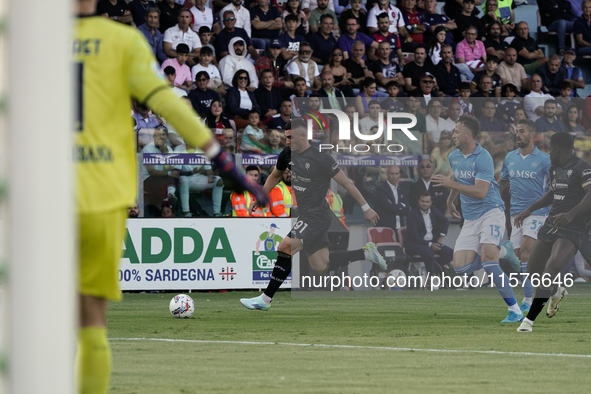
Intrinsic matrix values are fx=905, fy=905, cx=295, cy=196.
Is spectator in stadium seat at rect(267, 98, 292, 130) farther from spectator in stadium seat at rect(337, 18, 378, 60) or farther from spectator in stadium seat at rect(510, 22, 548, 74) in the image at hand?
spectator in stadium seat at rect(510, 22, 548, 74)

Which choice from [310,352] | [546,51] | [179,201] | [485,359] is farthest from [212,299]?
[546,51]

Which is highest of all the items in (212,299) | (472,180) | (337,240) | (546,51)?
(546,51)

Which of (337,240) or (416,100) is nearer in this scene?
(337,240)

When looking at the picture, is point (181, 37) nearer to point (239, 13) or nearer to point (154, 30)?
point (154, 30)

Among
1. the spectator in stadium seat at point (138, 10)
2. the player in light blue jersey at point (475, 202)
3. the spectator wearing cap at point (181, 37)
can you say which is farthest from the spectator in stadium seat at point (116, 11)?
the player in light blue jersey at point (475, 202)

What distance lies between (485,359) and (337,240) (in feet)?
19.5

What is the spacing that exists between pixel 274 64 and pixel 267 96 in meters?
1.14

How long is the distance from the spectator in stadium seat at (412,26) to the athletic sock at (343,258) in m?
7.38

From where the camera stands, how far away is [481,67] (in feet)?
63.4

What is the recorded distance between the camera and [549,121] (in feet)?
43.3

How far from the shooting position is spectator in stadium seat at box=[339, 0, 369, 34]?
61.6 ft

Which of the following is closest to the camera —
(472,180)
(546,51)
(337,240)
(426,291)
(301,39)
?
(472,180)

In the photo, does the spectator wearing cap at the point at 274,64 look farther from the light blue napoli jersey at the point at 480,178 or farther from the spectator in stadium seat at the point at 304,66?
the light blue napoli jersey at the point at 480,178

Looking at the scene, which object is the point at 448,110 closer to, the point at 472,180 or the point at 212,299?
the point at 472,180
